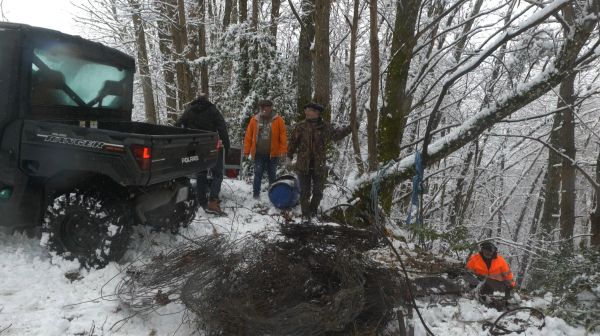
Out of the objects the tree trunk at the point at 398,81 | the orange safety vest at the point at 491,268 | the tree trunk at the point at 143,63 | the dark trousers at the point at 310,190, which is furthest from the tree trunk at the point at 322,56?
the tree trunk at the point at 143,63

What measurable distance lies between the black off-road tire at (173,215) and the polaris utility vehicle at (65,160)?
0.28 metres

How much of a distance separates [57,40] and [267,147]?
3623 mm

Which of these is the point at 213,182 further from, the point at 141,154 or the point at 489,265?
the point at 489,265

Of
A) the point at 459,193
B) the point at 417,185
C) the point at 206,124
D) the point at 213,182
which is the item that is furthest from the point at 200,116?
the point at 459,193

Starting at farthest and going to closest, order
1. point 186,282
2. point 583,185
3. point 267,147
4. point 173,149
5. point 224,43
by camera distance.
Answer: point 583,185 → point 224,43 → point 267,147 → point 173,149 → point 186,282

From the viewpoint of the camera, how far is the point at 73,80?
477cm

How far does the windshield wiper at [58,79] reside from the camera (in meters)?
4.33

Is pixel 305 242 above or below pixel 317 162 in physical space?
below

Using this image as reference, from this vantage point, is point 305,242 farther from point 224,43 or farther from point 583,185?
point 583,185

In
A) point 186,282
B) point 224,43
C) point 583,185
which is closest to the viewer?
point 186,282

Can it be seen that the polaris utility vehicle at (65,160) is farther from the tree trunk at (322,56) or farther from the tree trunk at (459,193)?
the tree trunk at (459,193)

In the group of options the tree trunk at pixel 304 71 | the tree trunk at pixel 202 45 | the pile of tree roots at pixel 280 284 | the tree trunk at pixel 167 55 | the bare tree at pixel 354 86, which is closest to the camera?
the pile of tree roots at pixel 280 284

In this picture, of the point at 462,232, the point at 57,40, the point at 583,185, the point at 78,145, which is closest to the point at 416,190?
the point at 462,232

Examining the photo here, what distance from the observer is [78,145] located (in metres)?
4.04
